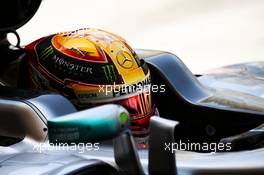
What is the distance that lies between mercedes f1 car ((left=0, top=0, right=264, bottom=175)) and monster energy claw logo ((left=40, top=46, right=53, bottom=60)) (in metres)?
0.09

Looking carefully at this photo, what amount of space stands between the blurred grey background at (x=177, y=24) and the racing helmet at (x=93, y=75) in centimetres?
222

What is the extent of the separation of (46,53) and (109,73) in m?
0.18

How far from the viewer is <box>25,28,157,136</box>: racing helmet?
5.03 ft

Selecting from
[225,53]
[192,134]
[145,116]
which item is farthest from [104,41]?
[225,53]

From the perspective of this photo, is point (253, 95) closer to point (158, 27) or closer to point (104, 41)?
point (104, 41)

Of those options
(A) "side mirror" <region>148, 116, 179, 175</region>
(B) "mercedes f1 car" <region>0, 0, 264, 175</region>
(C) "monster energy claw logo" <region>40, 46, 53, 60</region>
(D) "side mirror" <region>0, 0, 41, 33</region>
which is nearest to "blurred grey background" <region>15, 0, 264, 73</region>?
(B) "mercedes f1 car" <region>0, 0, 264, 175</region>

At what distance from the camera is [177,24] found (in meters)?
4.50

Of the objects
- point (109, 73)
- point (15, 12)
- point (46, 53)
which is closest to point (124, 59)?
point (109, 73)

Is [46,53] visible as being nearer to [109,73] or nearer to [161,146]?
[109,73]

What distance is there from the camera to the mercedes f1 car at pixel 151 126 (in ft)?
3.24

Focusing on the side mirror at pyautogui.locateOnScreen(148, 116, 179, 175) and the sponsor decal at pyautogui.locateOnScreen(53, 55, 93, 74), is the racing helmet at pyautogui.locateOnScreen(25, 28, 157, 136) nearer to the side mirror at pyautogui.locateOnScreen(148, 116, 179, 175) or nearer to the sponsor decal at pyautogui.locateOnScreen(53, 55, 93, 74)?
the sponsor decal at pyautogui.locateOnScreen(53, 55, 93, 74)

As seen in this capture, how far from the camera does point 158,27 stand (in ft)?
14.5

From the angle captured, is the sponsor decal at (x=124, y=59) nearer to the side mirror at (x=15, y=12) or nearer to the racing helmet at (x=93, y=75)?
the racing helmet at (x=93, y=75)

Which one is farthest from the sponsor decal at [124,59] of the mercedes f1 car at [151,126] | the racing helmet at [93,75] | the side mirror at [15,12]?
the side mirror at [15,12]
